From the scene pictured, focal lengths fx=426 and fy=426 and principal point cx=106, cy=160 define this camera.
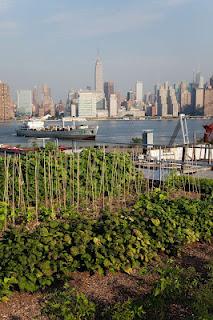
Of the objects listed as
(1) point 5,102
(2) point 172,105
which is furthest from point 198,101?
(1) point 5,102

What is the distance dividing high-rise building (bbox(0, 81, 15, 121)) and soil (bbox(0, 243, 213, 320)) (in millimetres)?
168867

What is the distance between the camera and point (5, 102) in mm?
170750

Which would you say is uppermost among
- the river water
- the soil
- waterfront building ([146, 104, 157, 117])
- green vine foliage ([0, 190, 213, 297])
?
waterfront building ([146, 104, 157, 117])

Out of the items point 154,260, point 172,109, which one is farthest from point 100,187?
point 172,109

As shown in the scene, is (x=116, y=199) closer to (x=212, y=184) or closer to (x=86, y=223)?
(x=212, y=184)

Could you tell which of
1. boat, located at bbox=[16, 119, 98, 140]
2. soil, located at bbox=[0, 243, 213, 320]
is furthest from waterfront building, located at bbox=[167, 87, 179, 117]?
soil, located at bbox=[0, 243, 213, 320]

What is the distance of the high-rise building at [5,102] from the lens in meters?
169

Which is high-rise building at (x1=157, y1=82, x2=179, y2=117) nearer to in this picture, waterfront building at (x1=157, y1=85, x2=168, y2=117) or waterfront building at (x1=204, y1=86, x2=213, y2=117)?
waterfront building at (x1=157, y1=85, x2=168, y2=117)

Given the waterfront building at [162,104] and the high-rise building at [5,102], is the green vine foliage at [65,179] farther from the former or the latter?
the high-rise building at [5,102]

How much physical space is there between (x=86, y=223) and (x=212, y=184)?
479cm

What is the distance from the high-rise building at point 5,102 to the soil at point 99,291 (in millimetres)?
168867

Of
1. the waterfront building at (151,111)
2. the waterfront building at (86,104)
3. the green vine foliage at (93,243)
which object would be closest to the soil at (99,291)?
the green vine foliage at (93,243)

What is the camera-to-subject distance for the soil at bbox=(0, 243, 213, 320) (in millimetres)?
4387

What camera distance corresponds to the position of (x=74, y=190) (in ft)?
28.8
